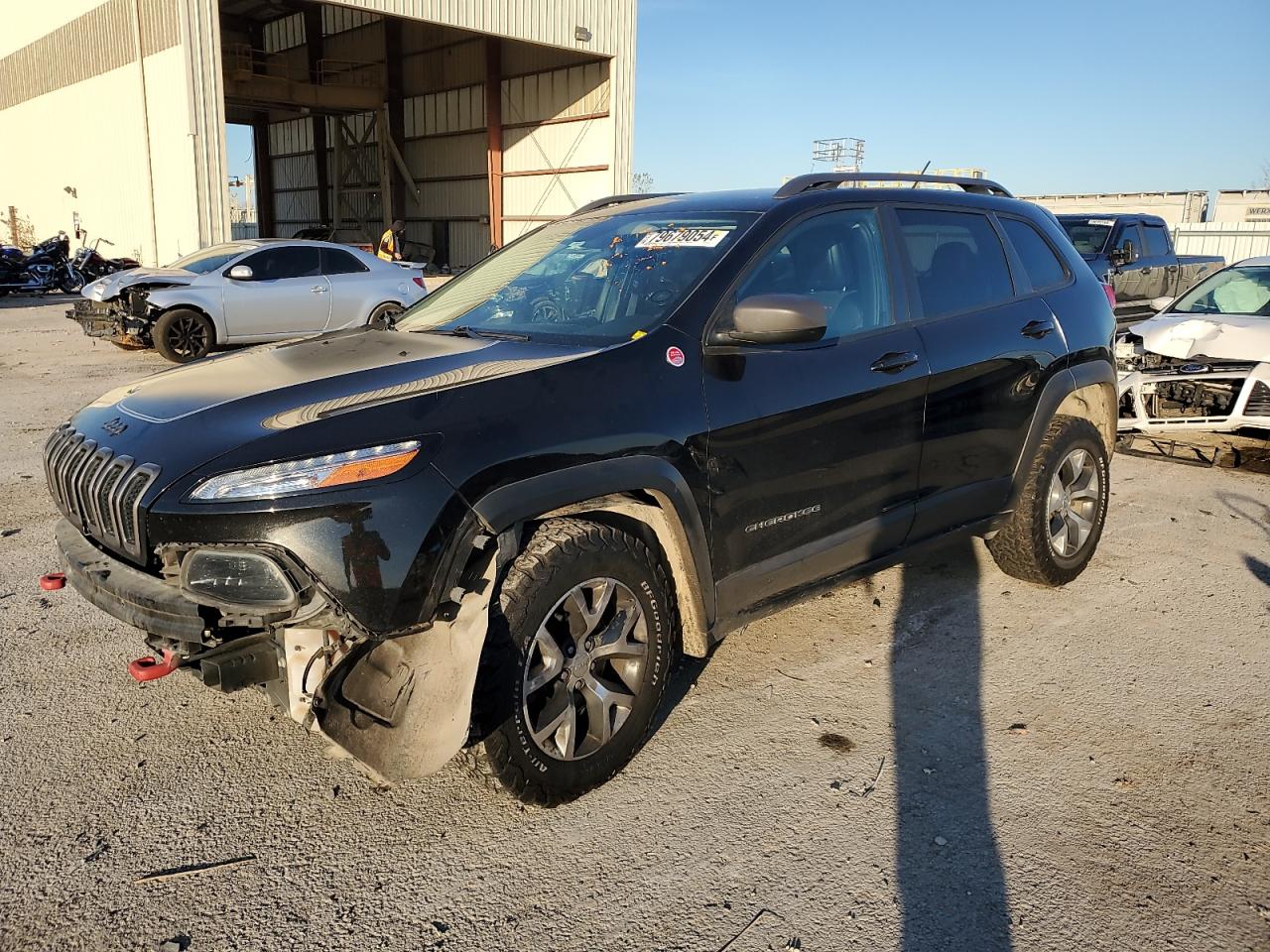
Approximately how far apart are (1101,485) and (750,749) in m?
2.73

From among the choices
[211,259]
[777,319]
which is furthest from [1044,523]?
[211,259]

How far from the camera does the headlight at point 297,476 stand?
2432mm

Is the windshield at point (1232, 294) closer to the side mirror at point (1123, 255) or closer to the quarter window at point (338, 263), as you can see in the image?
the side mirror at point (1123, 255)

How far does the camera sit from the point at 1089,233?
13.4 metres

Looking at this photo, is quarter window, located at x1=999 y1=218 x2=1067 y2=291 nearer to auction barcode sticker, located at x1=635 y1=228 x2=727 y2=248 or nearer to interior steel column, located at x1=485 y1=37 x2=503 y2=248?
auction barcode sticker, located at x1=635 y1=228 x2=727 y2=248

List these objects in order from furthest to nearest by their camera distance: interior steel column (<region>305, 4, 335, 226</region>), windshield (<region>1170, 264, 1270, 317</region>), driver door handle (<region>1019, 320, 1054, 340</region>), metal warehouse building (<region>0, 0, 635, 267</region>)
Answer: interior steel column (<region>305, 4, 335, 226</region>)
metal warehouse building (<region>0, 0, 635, 267</region>)
windshield (<region>1170, 264, 1270, 317</region>)
driver door handle (<region>1019, 320, 1054, 340</region>)

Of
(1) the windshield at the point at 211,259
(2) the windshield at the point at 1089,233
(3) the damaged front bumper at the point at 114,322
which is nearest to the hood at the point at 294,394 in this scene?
(3) the damaged front bumper at the point at 114,322

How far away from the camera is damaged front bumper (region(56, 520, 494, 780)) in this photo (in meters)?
2.51

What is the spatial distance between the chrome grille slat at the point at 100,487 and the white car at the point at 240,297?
27.7 feet

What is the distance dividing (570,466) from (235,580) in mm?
936

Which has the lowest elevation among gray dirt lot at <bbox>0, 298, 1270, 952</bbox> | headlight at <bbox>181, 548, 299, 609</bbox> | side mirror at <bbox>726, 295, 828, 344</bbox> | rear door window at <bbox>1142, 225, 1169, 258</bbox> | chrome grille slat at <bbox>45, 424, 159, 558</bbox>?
gray dirt lot at <bbox>0, 298, 1270, 952</bbox>

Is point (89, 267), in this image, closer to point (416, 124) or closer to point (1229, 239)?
point (416, 124)

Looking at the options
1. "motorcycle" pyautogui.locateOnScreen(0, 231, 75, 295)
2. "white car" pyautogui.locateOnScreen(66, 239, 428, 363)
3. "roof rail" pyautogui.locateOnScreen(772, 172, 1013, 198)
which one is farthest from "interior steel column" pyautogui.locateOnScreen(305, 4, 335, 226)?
"roof rail" pyautogui.locateOnScreen(772, 172, 1013, 198)

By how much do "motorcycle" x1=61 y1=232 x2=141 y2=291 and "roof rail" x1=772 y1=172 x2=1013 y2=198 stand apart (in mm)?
21164
